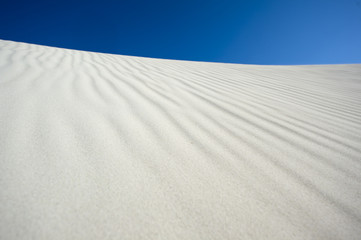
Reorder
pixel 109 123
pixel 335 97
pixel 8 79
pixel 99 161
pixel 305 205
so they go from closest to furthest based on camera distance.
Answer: pixel 305 205
pixel 99 161
pixel 109 123
pixel 8 79
pixel 335 97

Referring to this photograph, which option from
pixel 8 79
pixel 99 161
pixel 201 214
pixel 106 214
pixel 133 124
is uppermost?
pixel 8 79

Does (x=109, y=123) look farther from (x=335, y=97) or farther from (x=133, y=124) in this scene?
(x=335, y=97)

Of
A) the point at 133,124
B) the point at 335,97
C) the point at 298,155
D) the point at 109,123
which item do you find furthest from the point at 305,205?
the point at 335,97

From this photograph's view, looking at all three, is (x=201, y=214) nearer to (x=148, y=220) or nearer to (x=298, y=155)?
(x=148, y=220)

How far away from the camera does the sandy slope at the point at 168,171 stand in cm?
59

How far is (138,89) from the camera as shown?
210 cm

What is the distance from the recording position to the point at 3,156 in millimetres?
789

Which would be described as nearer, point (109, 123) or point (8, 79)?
point (109, 123)

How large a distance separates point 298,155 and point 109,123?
1260 millimetres

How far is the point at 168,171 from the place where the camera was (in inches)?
32.8

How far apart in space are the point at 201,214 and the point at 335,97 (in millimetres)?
3056

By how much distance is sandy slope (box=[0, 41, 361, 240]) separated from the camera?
59 cm

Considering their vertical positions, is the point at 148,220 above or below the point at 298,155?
above

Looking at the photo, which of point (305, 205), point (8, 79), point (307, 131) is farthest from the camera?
point (8, 79)
